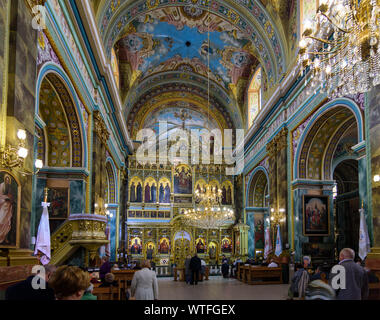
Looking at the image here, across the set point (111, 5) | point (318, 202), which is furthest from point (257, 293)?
point (111, 5)

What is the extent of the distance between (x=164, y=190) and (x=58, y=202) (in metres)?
14.3

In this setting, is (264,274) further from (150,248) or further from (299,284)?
(150,248)

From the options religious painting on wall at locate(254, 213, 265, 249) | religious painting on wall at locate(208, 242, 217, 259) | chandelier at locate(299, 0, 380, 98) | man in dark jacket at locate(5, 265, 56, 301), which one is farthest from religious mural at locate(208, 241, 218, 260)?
man in dark jacket at locate(5, 265, 56, 301)

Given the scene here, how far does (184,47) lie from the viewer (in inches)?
830

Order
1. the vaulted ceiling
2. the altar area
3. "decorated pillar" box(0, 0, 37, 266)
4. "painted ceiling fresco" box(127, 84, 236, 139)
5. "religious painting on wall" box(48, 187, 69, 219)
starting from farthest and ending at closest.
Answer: "painted ceiling fresco" box(127, 84, 236, 139) → the altar area → the vaulted ceiling → "religious painting on wall" box(48, 187, 69, 219) → "decorated pillar" box(0, 0, 37, 266)

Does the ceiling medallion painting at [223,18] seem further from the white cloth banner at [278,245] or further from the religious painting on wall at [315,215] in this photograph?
the white cloth banner at [278,245]

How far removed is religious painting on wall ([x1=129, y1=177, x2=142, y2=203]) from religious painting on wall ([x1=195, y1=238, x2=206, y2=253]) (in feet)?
15.1

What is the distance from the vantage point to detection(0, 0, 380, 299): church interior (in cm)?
659

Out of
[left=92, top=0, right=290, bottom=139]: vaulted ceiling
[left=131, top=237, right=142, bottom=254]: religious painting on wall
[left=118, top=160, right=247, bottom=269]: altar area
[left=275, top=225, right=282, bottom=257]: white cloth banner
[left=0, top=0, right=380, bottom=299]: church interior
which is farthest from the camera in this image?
[left=118, top=160, right=247, bottom=269]: altar area

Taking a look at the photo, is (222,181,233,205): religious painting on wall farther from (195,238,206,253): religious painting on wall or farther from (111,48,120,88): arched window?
(111,48,120,88): arched window

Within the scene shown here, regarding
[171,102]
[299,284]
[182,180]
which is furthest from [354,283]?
[171,102]

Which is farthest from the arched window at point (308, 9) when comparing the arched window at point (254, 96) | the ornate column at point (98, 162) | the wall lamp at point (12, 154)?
the wall lamp at point (12, 154)

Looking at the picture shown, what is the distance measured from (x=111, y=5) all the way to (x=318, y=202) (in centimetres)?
1046

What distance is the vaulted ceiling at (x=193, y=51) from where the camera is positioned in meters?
15.6
